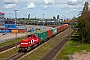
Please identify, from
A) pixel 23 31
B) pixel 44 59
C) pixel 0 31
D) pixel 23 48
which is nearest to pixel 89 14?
pixel 23 48

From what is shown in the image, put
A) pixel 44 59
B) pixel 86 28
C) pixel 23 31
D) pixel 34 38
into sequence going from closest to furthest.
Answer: pixel 44 59 → pixel 34 38 → pixel 86 28 → pixel 23 31

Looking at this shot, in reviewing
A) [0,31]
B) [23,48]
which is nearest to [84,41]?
[23,48]

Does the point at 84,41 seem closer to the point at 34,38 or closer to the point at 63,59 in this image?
the point at 34,38

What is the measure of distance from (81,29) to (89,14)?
19.3 feet

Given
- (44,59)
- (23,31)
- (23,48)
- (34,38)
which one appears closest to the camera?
(44,59)

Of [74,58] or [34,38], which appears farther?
[34,38]

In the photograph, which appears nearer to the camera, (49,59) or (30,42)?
(49,59)

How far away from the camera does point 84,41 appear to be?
66562mm

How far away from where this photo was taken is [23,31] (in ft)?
409

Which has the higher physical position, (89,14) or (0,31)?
(89,14)

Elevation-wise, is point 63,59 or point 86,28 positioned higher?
point 86,28

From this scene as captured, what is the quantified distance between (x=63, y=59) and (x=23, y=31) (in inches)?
3556

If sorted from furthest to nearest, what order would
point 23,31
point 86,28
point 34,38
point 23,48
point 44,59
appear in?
point 23,31
point 86,28
point 34,38
point 23,48
point 44,59

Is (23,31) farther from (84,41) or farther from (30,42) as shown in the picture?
(30,42)
